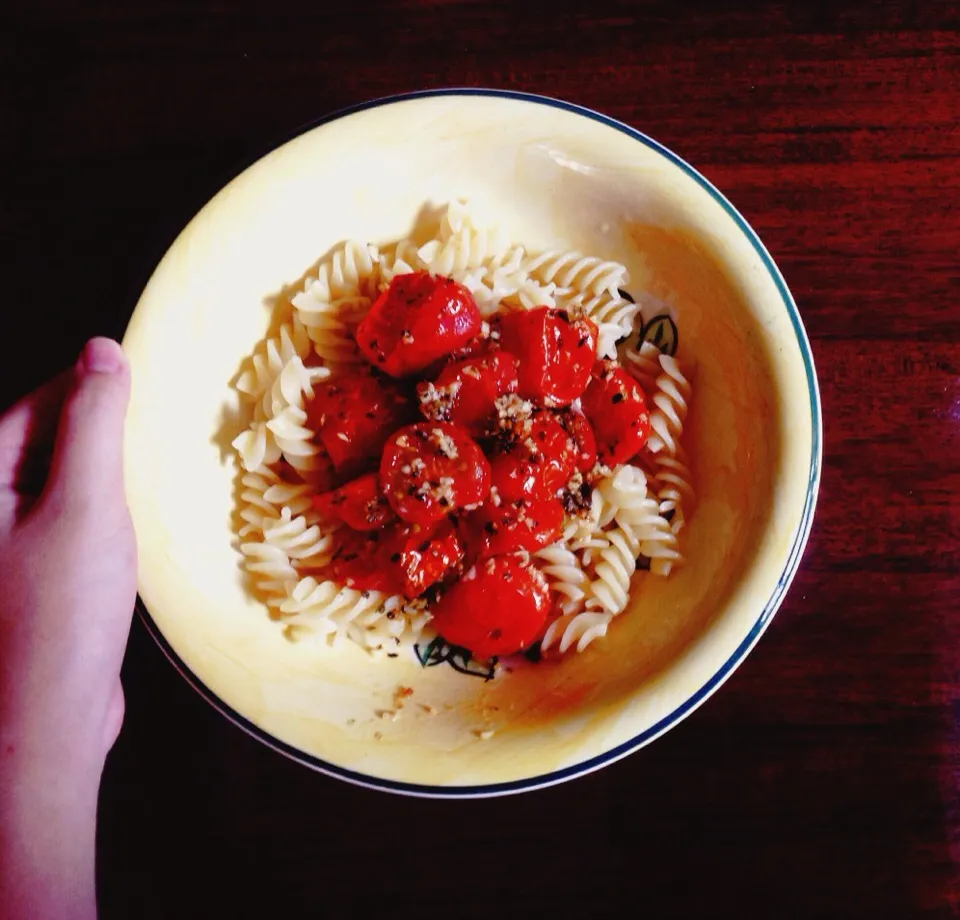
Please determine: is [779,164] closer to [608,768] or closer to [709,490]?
[709,490]

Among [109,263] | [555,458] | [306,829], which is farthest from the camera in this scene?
[109,263]

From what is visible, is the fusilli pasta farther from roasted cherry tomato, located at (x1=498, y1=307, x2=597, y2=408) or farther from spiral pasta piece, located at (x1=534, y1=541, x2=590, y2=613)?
roasted cherry tomato, located at (x1=498, y1=307, x2=597, y2=408)

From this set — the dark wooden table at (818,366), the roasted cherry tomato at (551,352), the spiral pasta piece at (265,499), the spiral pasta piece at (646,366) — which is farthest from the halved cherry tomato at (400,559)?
the spiral pasta piece at (646,366)

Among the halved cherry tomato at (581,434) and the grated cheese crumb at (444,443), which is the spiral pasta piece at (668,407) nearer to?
the halved cherry tomato at (581,434)

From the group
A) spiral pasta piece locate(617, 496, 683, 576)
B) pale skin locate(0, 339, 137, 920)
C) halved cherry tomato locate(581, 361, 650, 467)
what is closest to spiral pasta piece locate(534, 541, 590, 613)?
spiral pasta piece locate(617, 496, 683, 576)

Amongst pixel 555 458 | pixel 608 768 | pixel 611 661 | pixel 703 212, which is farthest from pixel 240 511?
pixel 703 212

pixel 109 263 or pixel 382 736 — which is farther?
pixel 109 263
